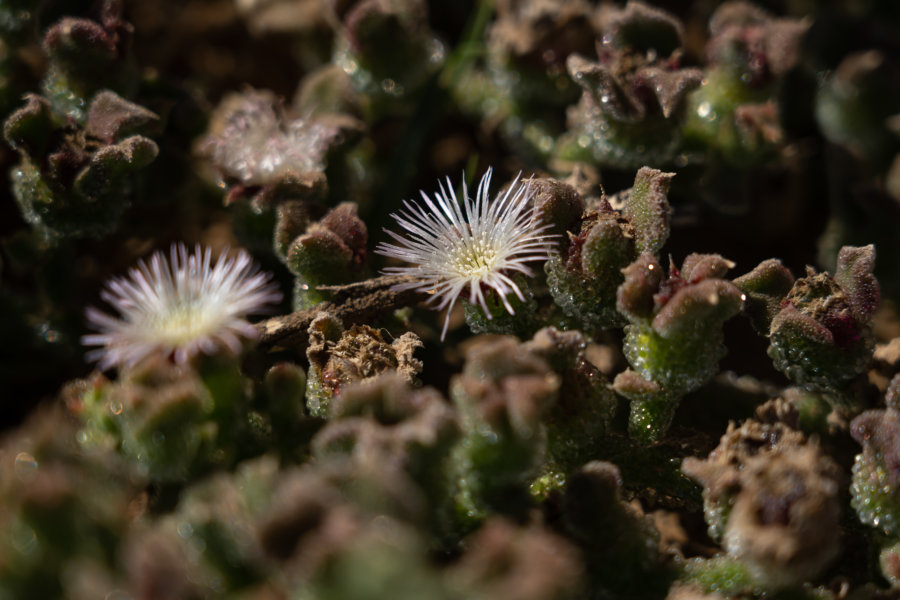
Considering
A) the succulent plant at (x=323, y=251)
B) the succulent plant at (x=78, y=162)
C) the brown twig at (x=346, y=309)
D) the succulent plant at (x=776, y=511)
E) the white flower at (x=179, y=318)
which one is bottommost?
the succulent plant at (x=776, y=511)

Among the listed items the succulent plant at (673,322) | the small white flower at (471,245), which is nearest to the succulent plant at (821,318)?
the succulent plant at (673,322)

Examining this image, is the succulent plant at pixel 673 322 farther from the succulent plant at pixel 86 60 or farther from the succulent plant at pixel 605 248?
the succulent plant at pixel 86 60

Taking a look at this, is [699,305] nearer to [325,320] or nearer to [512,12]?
[325,320]

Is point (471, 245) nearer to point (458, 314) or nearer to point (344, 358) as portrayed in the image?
point (344, 358)

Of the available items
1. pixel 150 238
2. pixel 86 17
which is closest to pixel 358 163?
pixel 150 238

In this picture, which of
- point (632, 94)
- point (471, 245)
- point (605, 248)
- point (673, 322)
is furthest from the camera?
point (632, 94)

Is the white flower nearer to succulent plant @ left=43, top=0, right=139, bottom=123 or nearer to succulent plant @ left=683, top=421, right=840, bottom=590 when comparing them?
succulent plant @ left=43, top=0, right=139, bottom=123

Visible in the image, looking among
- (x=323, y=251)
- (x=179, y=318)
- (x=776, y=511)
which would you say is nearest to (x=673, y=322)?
(x=776, y=511)
